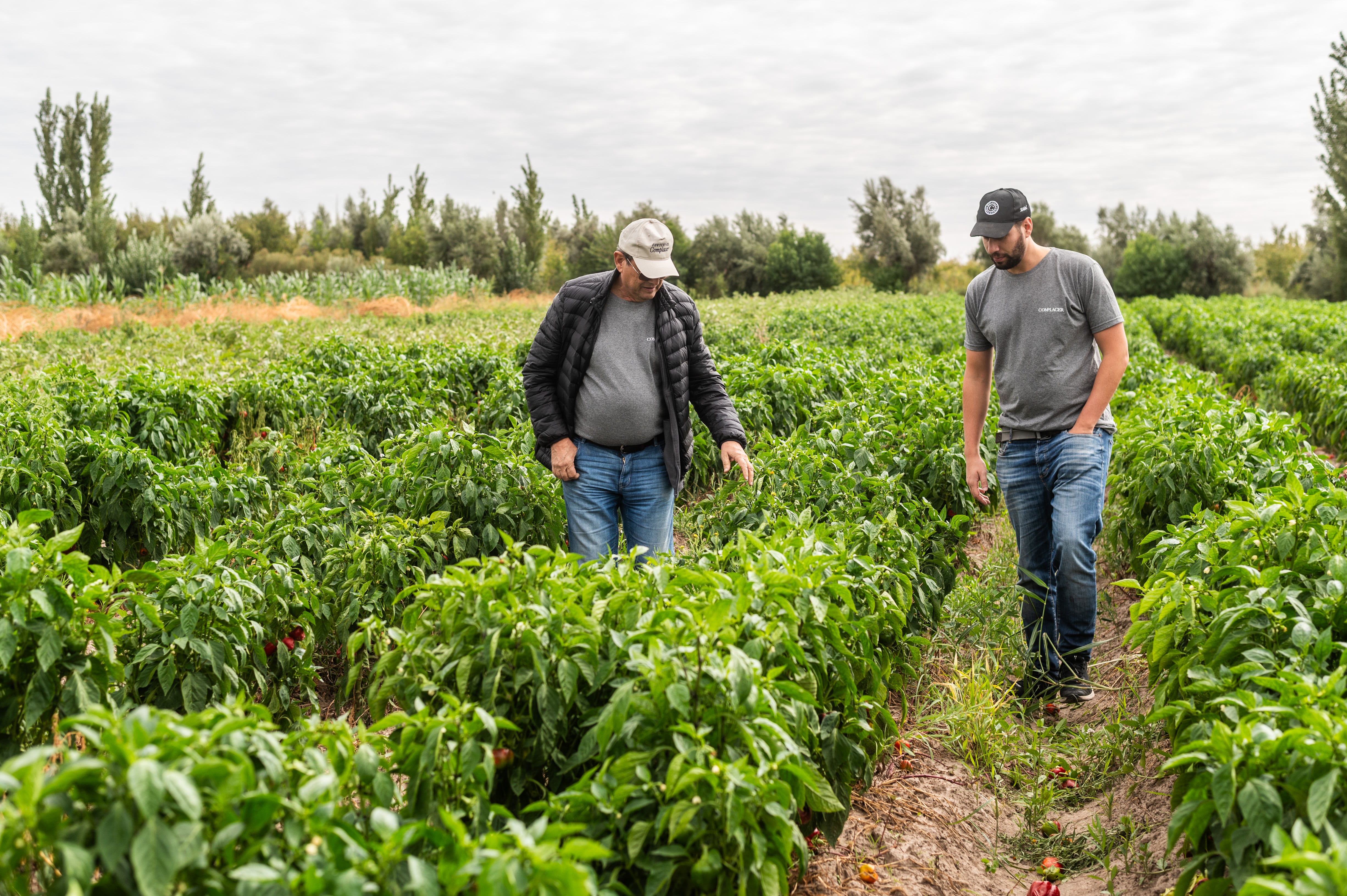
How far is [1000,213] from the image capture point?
3.85 meters

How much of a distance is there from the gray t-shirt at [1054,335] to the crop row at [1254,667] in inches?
28.4

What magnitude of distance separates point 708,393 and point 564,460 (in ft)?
2.45

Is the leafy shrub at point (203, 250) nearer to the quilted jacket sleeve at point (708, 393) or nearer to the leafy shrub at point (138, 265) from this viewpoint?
the leafy shrub at point (138, 265)

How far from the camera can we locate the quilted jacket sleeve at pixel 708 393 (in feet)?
13.1

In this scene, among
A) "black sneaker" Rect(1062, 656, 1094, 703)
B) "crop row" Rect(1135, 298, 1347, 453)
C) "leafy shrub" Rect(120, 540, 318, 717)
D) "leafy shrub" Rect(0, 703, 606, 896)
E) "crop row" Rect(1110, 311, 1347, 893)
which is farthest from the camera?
"crop row" Rect(1135, 298, 1347, 453)

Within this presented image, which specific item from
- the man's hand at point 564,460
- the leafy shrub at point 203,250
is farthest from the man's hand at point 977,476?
A: the leafy shrub at point 203,250

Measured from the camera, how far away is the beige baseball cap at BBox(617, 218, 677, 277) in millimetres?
3590

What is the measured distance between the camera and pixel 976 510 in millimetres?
5062

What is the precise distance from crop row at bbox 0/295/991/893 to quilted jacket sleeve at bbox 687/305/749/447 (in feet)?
1.05

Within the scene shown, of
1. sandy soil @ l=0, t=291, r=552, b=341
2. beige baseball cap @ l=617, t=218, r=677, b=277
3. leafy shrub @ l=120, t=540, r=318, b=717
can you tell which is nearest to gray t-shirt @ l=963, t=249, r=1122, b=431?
beige baseball cap @ l=617, t=218, r=677, b=277

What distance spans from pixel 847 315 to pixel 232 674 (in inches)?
610

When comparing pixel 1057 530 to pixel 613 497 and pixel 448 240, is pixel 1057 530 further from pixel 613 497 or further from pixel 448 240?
pixel 448 240

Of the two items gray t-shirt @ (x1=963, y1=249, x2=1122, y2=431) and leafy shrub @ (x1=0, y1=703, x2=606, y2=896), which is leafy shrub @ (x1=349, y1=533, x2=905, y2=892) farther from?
gray t-shirt @ (x1=963, y1=249, x2=1122, y2=431)

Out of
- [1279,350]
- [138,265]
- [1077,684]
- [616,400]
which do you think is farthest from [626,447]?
[138,265]
